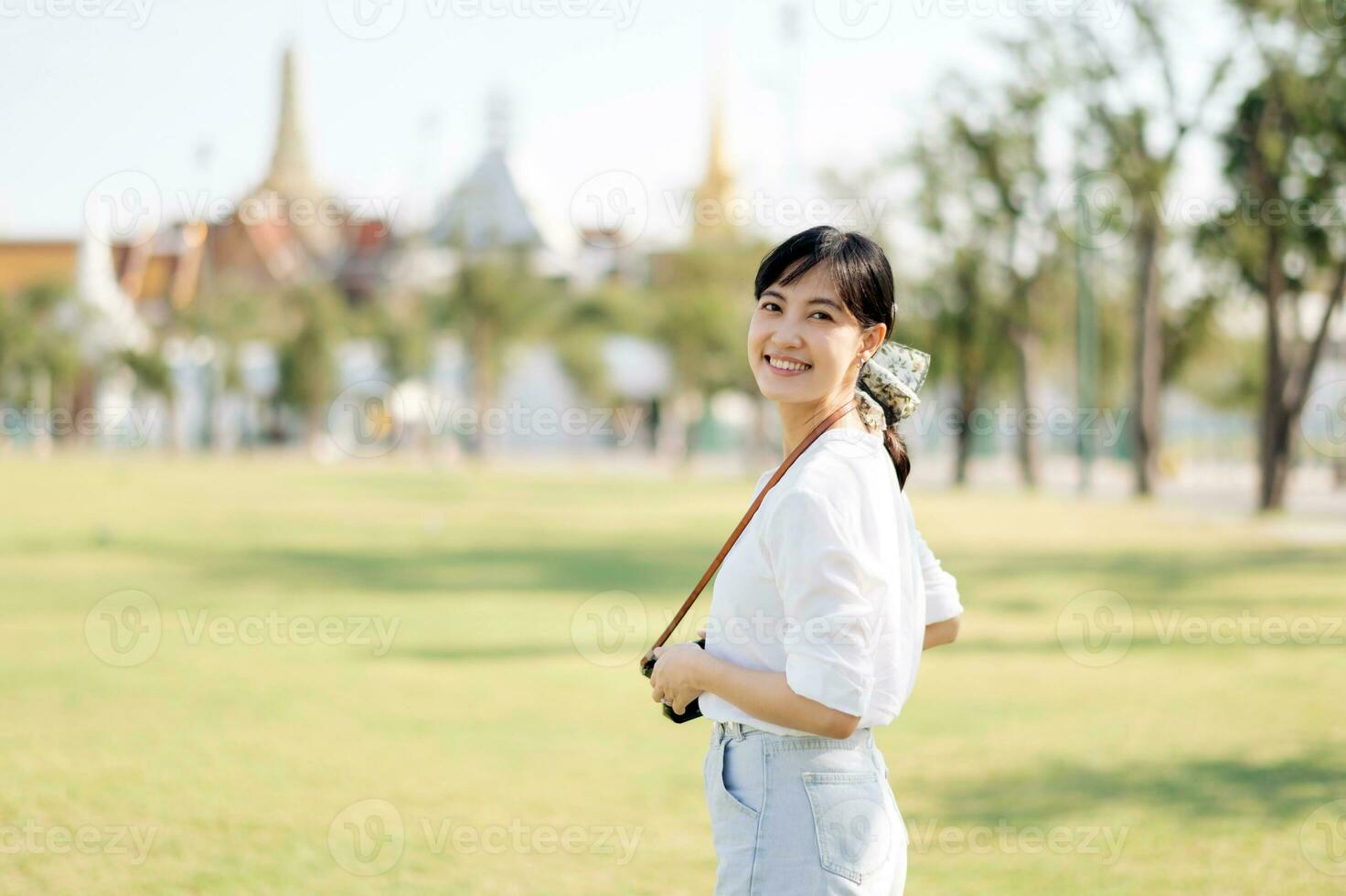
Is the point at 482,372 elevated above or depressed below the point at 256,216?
below

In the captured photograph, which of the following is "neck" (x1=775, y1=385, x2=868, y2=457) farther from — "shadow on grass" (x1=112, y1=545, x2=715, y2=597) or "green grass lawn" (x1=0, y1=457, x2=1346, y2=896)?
"shadow on grass" (x1=112, y1=545, x2=715, y2=597)

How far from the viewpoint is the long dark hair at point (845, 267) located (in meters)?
2.46

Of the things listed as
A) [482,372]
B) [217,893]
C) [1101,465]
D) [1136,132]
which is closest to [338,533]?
[217,893]

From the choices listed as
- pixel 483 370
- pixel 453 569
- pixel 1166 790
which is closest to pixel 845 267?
pixel 1166 790

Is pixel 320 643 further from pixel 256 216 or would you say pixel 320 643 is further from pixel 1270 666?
pixel 256 216

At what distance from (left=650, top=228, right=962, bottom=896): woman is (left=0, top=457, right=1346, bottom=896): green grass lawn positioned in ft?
8.67

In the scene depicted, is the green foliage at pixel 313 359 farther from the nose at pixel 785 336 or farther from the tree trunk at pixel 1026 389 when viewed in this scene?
the nose at pixel 785 336

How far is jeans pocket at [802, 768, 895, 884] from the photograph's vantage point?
2354 millimetres

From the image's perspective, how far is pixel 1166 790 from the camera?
639 cm

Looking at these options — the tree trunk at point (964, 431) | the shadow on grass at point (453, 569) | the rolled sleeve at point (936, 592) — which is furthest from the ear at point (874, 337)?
the tree trunk at point (964, 431)

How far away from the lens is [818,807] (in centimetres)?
237

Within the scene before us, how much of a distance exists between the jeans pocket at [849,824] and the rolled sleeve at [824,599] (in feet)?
0.58

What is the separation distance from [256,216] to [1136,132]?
43257mm

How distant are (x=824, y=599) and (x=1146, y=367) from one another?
29.5 m
